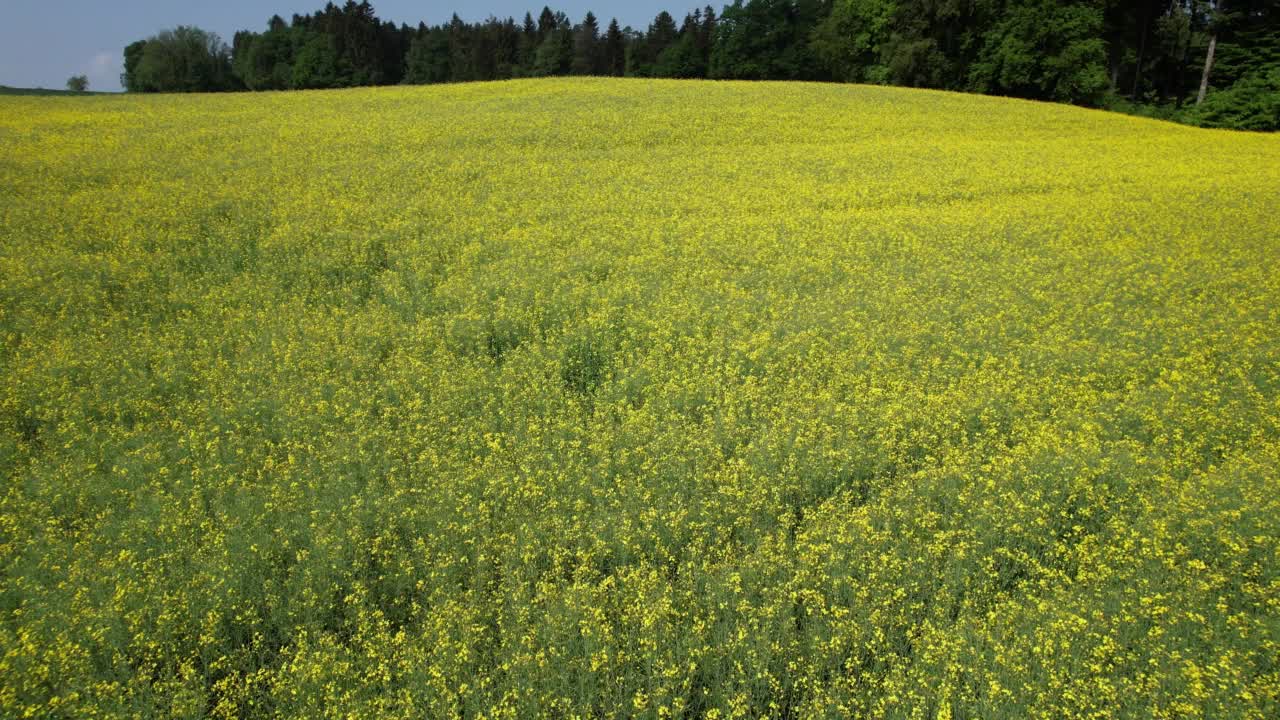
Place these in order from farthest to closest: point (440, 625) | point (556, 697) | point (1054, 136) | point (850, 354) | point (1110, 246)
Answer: point (1054, 136), point (1110, 246), point (850, 354), point (440, 625), point (556, 697)

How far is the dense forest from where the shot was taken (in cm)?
3828

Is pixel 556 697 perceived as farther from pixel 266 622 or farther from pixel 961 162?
pixel 961 162

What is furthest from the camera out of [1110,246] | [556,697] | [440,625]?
[1110,246]

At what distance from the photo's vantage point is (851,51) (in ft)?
187

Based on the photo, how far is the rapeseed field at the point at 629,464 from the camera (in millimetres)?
3688

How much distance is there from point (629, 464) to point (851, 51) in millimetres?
60969

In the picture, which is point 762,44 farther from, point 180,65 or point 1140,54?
point 180,65

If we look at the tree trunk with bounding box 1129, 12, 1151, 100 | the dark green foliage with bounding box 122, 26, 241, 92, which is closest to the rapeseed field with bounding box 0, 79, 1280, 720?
the tree trunk with bounding box 1129, 12, 1151, 100

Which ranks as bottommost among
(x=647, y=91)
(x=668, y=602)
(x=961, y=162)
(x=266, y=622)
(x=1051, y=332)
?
A: (x=266, y=622)

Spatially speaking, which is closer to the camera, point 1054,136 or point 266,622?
point 266,622

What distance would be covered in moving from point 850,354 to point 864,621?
4.15m

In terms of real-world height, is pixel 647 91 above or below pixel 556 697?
above

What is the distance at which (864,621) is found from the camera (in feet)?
13.1

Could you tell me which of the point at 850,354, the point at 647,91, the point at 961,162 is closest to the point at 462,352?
the point at 850,354
